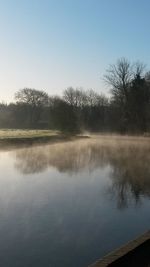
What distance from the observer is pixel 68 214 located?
1056 cm

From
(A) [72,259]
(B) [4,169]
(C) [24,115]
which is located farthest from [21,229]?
(C) [24,115]

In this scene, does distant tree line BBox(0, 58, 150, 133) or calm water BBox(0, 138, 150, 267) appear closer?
calm water BBox(0, 138, 150, 267)

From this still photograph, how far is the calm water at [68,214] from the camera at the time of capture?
762 cm

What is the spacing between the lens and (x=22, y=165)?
22.0 meters

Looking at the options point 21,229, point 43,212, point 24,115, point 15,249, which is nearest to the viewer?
point 15,249

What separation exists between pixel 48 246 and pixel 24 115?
251ft

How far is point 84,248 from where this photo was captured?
7.86 meters

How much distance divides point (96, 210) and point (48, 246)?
3342 millimetres

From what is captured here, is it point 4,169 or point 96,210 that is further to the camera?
point 4,169

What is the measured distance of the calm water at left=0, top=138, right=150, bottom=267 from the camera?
762 centimetres

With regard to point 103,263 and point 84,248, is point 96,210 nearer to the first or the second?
point 84,248

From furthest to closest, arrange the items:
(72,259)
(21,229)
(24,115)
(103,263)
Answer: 1. (24,115)
2. (21,229)
3. (72,259)
4. (103,263)

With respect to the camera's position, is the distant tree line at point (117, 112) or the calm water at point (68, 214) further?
the distant tree line at point (117, 112)

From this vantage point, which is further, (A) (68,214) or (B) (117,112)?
(B) (117,112)
